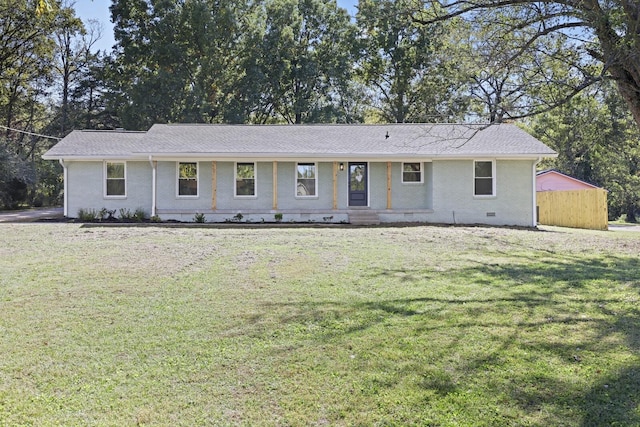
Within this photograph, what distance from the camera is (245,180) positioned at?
1644cm

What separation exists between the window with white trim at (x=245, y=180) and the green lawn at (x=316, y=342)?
8511 millimetres

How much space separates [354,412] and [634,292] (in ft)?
16.3

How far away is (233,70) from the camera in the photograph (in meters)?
29.7

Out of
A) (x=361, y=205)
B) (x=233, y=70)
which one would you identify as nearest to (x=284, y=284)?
(x=361, y=205)

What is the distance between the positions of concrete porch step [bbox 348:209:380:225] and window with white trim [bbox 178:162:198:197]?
5.84 meters

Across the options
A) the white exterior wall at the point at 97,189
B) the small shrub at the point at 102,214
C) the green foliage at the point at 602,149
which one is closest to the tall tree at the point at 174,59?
the white exterior wall at the point at 97,189

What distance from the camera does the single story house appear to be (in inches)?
630

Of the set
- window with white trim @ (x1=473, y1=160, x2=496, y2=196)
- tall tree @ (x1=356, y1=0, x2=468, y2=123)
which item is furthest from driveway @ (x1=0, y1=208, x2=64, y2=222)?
tall tree @ (x1=356, y1=0, x2=468, y2=123)

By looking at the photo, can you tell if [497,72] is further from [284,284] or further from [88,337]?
[88,337]

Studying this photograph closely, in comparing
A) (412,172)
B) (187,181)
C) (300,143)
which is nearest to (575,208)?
(412,172)

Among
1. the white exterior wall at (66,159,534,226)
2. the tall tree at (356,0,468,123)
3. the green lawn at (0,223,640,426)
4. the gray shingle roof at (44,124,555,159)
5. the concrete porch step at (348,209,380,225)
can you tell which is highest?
the tall tree at (356,0,468,123)

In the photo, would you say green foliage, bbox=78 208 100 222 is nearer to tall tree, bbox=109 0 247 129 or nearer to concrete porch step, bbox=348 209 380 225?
concrete porch step, bbox=348 209 380 225

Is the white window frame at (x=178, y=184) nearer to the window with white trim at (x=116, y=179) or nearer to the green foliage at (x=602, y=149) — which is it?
the window with white trim at (x=116, y=179)

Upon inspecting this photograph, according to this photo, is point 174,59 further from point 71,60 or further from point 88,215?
point 88,215
